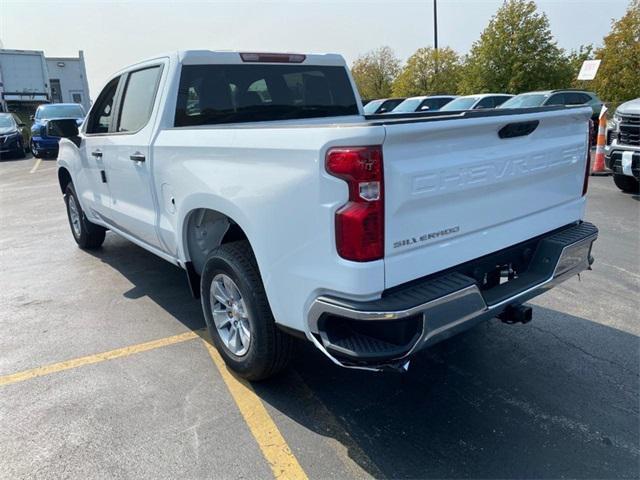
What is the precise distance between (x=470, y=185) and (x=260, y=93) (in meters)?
2.24

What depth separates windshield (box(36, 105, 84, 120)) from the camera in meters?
18.2

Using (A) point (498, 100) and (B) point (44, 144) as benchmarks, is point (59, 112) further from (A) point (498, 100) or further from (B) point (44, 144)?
(A) point (498, 100)

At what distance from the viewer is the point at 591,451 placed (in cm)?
258

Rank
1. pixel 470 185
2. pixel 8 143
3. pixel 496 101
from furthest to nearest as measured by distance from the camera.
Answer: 1. pixel 8 143
2. pixel 496 101
3. pixel 470 185

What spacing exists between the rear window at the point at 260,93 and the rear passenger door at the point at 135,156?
28 centimetres

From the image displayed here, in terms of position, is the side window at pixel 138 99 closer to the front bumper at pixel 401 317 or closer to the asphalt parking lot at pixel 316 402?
the asphalt parking lot at pixel 316 402

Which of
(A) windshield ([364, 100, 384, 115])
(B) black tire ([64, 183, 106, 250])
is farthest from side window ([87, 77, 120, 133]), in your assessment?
(A) windshield ([364, 100, 384, 115])

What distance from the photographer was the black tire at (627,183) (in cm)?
863

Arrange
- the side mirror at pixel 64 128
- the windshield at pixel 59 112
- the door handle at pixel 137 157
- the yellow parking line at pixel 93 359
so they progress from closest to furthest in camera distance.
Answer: the yellow parking line at pixel 93 359 → the door handle at pixel 137 157 → the side mirror at pixel 64 128 → the windshield at pixel 59 112

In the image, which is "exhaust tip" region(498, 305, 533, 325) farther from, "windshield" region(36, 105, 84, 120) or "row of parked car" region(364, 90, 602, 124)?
"windshield" region(36, 105, 84, 120)

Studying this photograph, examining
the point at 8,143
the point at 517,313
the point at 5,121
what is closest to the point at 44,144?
the point at 8,143

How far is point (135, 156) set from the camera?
12.9ft

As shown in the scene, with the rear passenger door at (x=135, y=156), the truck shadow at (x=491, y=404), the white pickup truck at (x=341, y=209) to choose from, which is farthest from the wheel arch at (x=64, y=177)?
the truck shadow at (x=491, y=404)

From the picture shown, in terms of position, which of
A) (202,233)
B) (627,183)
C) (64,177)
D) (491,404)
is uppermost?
(64,177)
